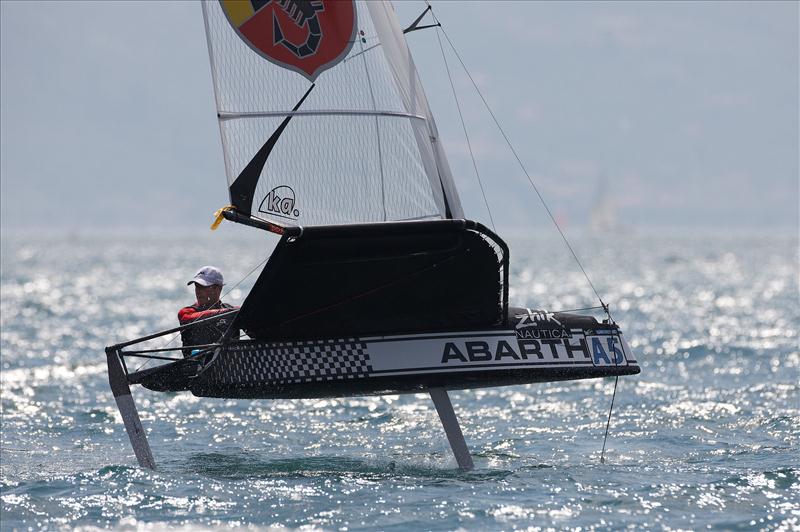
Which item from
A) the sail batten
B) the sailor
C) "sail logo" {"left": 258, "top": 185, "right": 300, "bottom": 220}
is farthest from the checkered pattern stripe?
the sail batten

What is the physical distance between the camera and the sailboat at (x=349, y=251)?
8.54m

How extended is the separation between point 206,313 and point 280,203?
3.57 ft

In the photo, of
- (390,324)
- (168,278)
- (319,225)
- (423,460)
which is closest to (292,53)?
(319,225)

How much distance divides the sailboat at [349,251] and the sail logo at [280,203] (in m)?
0.01

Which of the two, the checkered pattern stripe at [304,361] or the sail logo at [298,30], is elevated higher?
the sail logo at [298,30]

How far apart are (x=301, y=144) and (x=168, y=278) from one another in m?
42.8

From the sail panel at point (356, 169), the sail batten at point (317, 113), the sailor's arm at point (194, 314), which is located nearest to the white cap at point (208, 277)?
the sailor's arm at point (194, 314)

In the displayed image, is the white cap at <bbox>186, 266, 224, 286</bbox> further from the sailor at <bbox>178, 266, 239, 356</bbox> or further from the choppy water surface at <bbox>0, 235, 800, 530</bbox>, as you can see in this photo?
the choppy water surface at <bbox>0, 235, 800, 530</bbox>

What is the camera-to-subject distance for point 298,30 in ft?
28.8

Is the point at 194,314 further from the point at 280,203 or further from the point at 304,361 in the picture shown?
the point at 280,203

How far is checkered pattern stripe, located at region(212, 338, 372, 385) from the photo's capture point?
866 centimetres

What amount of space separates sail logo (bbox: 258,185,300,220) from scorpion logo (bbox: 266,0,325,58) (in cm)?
97

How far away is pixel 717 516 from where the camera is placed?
7.43 m

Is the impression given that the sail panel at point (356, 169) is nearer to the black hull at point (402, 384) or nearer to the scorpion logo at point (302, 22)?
the scorpion logo at point (302, 22)
